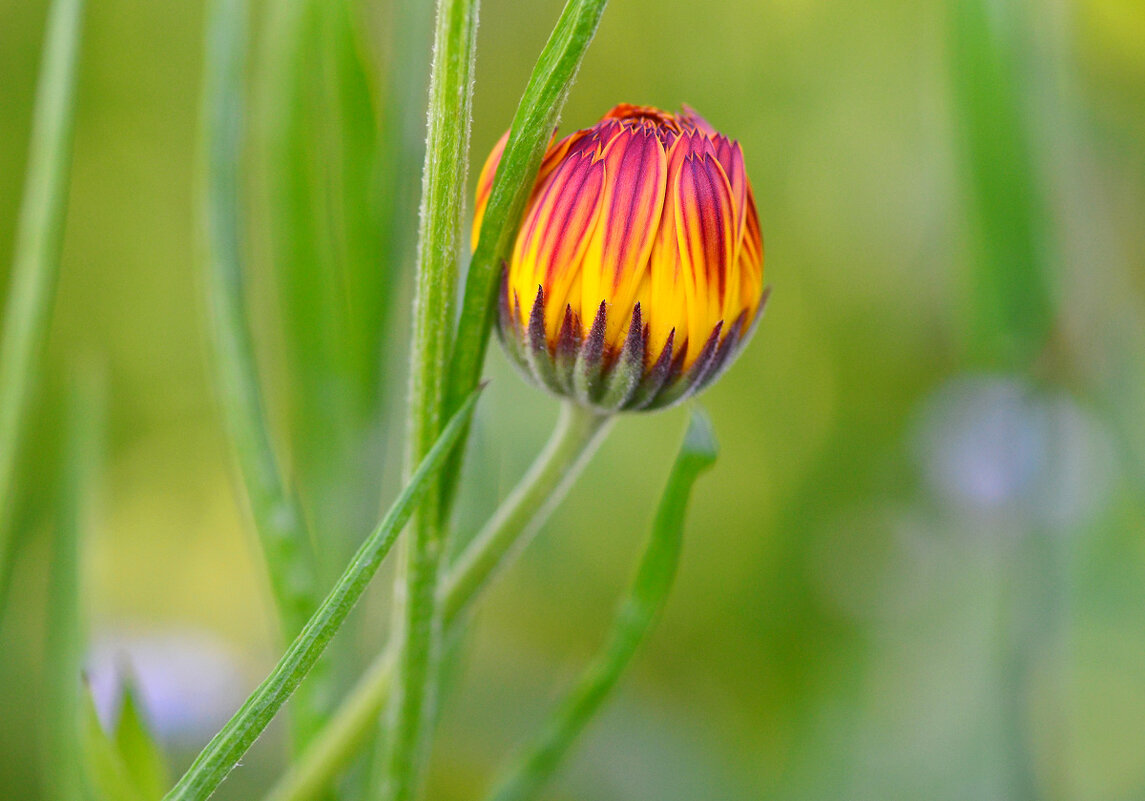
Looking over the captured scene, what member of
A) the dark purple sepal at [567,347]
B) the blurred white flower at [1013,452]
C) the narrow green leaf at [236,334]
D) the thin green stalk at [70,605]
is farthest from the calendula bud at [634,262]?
the blurred white flower at [1013,452]

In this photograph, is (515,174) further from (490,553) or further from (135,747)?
(135,747)

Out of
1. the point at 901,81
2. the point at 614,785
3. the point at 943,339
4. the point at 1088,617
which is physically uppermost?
the point at 901,81

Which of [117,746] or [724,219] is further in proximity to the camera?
[117,746]

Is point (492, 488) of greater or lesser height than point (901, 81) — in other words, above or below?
below

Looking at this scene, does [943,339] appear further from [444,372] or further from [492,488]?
[444,372]

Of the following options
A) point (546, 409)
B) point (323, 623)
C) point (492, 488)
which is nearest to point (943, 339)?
point (546, 409)

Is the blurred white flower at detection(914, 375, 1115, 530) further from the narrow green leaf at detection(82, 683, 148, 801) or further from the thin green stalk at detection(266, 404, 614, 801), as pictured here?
the narrow green leaf at detection(82, 683, 148, 801)

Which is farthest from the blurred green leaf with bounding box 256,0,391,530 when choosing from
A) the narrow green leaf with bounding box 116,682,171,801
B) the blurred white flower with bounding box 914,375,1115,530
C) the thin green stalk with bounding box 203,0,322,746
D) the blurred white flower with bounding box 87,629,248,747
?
the blurred white flower with bounding box 914,375,1115,530
